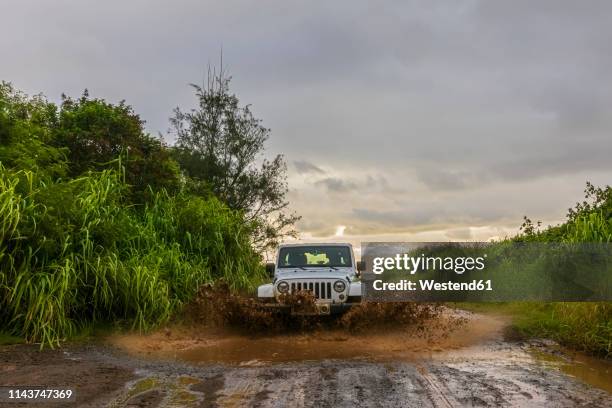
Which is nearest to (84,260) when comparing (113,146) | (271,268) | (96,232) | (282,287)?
(96,232)

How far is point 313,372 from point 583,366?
4026 mm

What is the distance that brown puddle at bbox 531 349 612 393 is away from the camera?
26.0 ft

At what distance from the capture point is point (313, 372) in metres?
8.18

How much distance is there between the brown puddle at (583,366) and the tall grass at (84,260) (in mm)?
7090

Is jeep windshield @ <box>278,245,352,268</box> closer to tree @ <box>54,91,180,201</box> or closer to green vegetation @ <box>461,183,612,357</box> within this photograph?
green vegetation @ <box>461,183,612,357</box>

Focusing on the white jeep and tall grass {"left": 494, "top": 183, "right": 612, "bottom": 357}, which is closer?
tall grass {"left": 494, "top": 183, "right": 612, "bottom": 357}

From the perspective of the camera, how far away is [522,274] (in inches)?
615

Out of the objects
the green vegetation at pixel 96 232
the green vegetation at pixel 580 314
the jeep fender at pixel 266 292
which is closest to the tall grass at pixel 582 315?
the green vegetation at pixel 580 314

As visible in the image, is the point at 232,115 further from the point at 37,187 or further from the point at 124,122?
the point at 37,187

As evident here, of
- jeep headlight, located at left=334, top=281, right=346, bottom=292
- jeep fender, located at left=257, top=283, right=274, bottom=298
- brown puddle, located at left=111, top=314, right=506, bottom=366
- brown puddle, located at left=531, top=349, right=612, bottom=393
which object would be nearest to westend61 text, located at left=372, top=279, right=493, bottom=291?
brown puddle, located at left=111, top=314, right=506, bottom=366

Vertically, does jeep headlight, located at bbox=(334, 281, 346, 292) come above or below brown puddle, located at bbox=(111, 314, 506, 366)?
above

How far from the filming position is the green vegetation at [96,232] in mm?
10758

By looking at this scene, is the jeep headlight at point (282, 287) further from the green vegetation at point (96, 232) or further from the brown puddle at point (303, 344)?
the green vegetation at point (96, 232)

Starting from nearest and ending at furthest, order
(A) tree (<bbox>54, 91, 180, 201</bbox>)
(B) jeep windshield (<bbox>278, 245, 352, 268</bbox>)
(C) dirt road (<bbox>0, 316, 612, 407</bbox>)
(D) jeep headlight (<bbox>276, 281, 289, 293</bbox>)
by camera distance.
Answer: (C) dirt road (<bbox>0, 316, 612, 407</bbox>)
(D) jeep headlight (<bbox>276, 281, 289, 293</bbox>)
(B) jeep windshield (<bbox>278, 245, 352, 268</bbox>)
(A) tree (<bbox>54, 91, 180, 201</bbox>)
